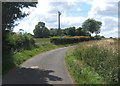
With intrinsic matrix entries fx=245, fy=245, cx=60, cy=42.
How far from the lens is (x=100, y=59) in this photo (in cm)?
1279

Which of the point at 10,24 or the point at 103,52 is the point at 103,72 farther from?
Answer: the point at 10,24

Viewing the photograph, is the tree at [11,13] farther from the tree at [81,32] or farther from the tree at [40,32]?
the tree at [81,32]

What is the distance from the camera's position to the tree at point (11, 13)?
610 inches

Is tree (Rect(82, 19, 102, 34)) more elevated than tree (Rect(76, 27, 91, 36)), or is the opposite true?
tree (Rect(82, 19, 102, 34))

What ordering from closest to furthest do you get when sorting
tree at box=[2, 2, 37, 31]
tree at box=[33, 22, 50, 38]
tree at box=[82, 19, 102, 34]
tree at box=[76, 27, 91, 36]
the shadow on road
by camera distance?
the shadow on road, tree at box=[2, 2, 37, 31], tree at box=[33, 22, 50, 38], tree at box=[82, 19, 102, 34], tree at box=[76, 27, 91, 36]

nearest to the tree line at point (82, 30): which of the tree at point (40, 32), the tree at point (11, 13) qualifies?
the tree at point (40, 32)

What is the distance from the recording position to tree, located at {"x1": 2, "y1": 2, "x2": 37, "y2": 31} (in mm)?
15492

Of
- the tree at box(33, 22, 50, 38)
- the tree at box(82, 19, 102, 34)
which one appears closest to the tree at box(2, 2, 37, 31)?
the tree at box(33, 22, 50, 38)

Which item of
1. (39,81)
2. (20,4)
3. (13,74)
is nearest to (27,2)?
(20,4)

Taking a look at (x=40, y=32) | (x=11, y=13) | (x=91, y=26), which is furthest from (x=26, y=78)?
(x=91, y=26)

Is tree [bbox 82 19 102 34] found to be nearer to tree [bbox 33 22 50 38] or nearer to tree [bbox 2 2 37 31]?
tree [bbox 33 22 50 38]

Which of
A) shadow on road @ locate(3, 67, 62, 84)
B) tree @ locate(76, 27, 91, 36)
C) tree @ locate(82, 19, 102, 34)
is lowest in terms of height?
shadow on road @ locate(3, 67, 62, 84)

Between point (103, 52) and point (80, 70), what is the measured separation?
1.83 metres

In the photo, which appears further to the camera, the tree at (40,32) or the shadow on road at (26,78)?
the tree at (40,32)
